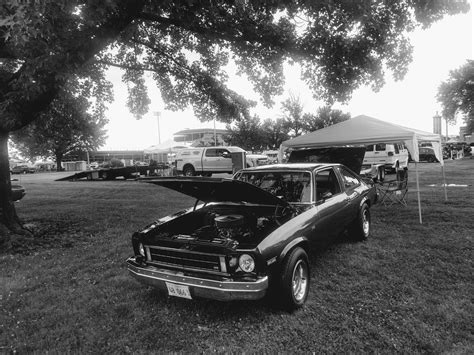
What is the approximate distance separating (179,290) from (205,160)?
17.9 metres

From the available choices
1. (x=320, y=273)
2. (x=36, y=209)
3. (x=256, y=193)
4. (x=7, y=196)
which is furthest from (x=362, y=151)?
(x=36, y=209)

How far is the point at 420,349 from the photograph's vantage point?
2705 mm

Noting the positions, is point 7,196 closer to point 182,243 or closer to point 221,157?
point 182,243

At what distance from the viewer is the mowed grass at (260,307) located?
289 centimetres

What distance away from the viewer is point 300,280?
358 centimetres

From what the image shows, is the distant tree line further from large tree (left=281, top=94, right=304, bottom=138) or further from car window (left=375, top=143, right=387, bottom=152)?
car window (left=375, top=143, right=387, bottom=152)

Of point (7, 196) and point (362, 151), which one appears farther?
point (362, 151)

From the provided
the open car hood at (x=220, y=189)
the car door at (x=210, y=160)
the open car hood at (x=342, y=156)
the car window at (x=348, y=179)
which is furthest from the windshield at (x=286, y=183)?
the car door at (x=210, y=160)

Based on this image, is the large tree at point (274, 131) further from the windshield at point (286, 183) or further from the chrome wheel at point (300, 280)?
the chrome wheel at point (300, 280)

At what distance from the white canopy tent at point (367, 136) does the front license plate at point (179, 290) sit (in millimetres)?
6016

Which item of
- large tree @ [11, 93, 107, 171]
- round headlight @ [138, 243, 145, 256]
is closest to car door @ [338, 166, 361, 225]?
round headlight @ [138, 243, 145, 256]

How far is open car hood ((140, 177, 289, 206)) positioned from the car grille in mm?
748

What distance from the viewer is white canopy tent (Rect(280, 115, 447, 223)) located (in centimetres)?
732

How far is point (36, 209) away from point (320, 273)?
31.7 ft
